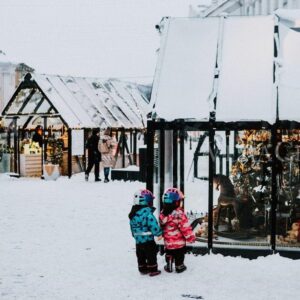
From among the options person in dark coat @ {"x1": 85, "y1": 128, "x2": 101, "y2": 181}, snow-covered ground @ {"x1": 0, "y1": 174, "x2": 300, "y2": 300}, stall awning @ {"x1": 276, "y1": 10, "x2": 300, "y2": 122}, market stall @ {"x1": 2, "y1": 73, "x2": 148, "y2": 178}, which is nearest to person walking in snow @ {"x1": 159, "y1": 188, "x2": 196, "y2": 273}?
snow-covered ground @ {"x1": 0, "y1": 174, "x2": 300, "y2": 300}

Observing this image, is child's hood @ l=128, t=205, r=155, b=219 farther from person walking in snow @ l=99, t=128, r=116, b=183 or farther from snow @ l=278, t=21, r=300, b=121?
person walking in snow @ l=99, t=128, r=116, b=183

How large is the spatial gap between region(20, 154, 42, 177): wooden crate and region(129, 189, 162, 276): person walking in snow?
53.5ft

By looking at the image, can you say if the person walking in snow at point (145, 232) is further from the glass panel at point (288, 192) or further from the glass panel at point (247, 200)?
the glass panel at point (288, 192)

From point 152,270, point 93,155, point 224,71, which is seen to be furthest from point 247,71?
point 93,155

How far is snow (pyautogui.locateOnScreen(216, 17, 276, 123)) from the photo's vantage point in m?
8.39

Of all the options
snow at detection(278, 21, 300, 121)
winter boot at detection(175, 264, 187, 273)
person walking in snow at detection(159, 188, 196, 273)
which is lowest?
winter boot at detection(175, 264, 187, 273)

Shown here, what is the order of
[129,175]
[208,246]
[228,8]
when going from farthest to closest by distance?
1. [228,8]
2. [129,175]
3. [208,246]

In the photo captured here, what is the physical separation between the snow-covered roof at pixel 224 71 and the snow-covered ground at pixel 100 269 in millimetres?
2157

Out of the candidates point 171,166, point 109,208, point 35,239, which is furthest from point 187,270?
point 109,208

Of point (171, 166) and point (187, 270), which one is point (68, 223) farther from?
point (187, 270)

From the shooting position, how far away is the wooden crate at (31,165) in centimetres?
2348

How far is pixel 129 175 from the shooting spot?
2114 centimetres

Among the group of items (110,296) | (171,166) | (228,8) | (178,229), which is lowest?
(110,296)

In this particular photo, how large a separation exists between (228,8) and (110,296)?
61.4m
